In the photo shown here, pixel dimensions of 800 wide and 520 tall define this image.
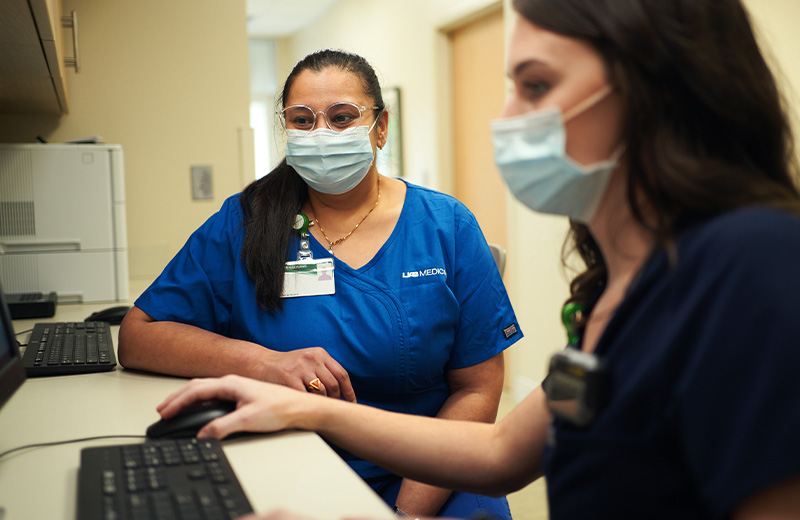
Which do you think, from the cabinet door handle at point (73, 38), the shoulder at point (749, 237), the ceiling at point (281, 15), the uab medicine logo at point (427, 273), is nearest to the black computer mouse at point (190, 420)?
the uab medicine logo at point (427, 273)

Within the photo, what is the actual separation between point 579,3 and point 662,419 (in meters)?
0.42

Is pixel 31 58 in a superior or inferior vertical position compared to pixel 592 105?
superior

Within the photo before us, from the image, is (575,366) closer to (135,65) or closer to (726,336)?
(726,336)

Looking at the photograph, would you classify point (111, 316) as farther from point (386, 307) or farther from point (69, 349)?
point (386, 307)

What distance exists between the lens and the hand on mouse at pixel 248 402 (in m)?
0.93

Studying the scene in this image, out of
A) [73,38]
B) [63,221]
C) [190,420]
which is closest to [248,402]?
[190,420]

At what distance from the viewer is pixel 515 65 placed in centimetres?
76

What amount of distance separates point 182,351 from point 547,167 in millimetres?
864

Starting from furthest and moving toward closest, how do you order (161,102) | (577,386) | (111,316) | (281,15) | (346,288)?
(281,15) < (161,102) < (111,316) < (346,288) < (577,386)

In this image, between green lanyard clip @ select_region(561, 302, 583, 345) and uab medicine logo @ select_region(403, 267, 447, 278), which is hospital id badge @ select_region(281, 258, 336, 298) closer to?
uab medicine logo @ select_region(403, 267, 447, 278)

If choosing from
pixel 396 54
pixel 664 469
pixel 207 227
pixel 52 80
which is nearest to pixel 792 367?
pixel 664 469

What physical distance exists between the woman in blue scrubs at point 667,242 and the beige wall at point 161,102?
7.69ft

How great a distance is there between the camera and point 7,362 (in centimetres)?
84

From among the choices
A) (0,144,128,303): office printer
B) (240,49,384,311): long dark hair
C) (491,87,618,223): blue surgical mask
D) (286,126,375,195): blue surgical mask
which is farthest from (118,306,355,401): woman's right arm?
(0,144,128,303): office printer
